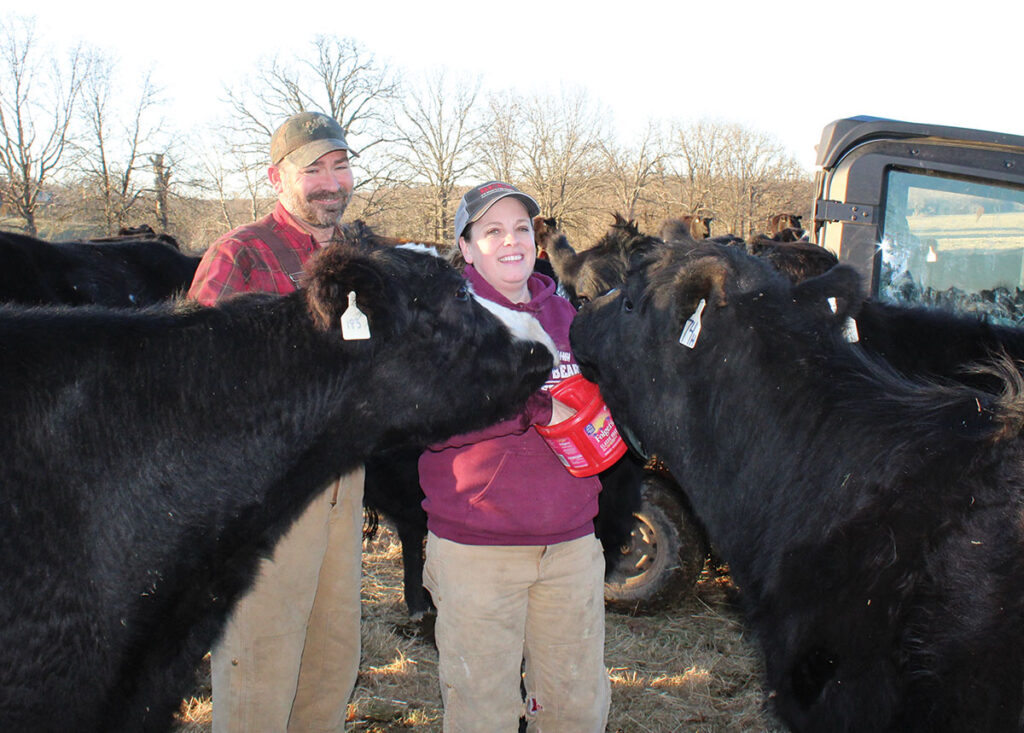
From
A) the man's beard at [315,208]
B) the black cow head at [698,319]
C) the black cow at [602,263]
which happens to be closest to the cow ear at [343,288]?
the man's beard at [315,208]

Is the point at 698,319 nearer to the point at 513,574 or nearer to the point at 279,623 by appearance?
the point at 513,574

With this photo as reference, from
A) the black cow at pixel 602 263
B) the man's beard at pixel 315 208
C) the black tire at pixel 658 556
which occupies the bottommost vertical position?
the black tire at pixel 658 556

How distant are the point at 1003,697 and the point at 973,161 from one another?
15.1 ft

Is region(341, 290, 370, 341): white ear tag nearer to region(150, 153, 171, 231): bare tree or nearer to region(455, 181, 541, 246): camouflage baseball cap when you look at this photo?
region(455, 181, 541, 246): camouflage baseball cap

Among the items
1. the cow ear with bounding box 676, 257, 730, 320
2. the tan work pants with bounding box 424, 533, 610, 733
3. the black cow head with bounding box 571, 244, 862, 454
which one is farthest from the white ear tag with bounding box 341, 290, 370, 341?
the cow ear with bounding box 676, 257, 730, 320

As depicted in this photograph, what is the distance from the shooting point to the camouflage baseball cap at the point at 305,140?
366cm

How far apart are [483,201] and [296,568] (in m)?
1.82

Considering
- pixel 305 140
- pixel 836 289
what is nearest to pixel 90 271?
pixel 305 140

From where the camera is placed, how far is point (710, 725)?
15.1 feet

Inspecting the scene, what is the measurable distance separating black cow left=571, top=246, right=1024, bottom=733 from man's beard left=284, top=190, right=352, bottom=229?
1468 mm

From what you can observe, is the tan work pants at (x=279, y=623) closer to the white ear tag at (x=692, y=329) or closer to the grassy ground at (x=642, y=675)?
the grassy ground at (x=642, y=675)

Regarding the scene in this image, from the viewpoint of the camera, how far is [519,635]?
3217mm

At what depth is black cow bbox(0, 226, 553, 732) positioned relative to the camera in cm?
253

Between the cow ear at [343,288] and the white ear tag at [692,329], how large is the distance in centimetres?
119
